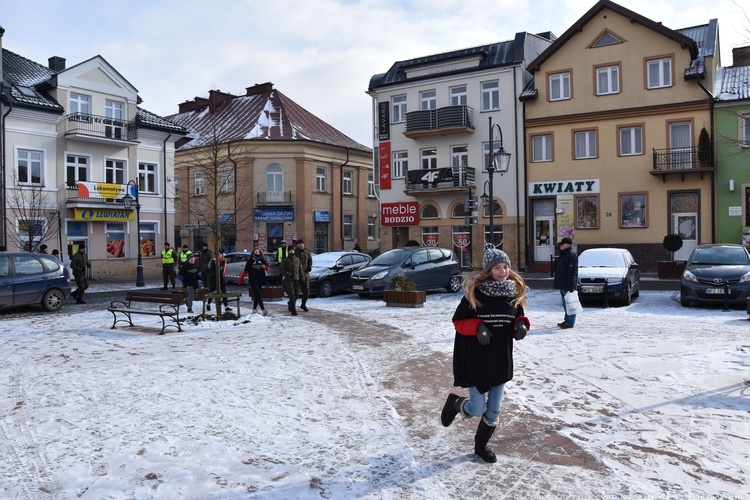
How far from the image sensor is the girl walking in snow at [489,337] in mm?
5246

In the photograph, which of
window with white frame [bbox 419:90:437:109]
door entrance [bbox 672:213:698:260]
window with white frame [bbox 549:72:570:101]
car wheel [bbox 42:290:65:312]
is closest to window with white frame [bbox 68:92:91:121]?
window with white frame [bbox 419:90:437:109]

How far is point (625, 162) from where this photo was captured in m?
30.0

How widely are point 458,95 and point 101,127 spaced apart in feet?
61.6

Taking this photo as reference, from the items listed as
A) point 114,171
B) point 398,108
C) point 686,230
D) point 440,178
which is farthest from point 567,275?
point 114,171

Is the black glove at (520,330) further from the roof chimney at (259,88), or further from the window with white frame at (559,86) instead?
the roof chimney at (259,88)

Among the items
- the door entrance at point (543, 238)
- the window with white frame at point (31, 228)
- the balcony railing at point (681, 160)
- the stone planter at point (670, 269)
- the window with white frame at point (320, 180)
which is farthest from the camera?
the window with white frame at point (320, 180)

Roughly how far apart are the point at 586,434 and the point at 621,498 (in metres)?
1.44

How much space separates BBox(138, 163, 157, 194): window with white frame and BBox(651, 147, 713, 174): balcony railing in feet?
85.0

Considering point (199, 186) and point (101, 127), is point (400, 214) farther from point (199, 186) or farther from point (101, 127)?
point (199, 186)

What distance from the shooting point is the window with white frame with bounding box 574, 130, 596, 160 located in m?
31.0

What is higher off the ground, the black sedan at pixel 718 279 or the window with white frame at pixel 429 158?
the window with white frame at pixel 429 158

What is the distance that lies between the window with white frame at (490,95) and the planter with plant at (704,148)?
10.1 metres

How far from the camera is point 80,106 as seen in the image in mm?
32750

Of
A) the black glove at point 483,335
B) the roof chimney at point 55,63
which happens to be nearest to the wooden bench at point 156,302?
the black glove at point 483,335
